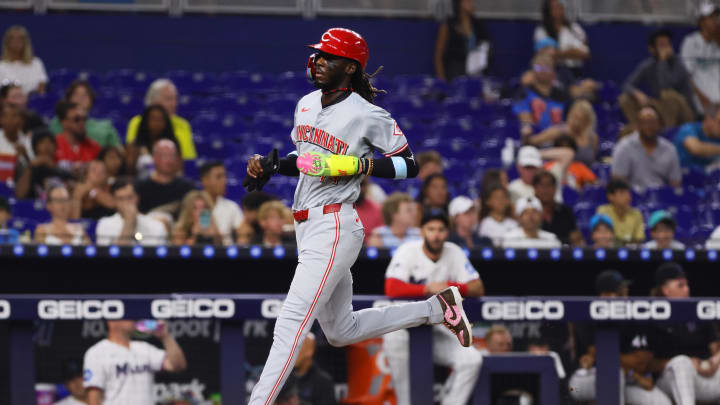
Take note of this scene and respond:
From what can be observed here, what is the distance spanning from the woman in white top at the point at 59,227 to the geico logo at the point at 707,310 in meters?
3.55

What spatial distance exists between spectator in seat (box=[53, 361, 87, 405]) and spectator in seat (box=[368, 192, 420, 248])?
90.7 inches

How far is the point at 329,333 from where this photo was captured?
4.90 meters

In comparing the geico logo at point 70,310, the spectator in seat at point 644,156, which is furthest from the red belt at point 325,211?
the spectator in seat at point 644,156

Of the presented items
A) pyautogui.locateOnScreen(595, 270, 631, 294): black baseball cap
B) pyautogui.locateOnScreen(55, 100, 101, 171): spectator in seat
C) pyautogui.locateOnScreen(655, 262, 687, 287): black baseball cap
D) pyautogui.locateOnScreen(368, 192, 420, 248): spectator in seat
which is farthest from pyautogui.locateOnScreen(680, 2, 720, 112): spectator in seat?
pyautogui.locateOnScreen(55, 100, 101, 171): spectator in seat

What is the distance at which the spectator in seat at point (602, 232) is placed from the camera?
7.48 m

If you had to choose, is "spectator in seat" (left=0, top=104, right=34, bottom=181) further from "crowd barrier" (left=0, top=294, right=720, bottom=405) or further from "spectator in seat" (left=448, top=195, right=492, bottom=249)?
"crowd barrier" (left=0, top=294, right=720, bottom=405)

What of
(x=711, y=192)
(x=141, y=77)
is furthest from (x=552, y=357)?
(x=141, y=77)

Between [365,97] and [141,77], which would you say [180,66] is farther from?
[365,97]

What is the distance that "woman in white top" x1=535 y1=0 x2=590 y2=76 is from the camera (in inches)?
455

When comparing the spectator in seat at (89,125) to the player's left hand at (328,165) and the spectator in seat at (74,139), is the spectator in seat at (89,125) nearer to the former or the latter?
the spectator in seat at (74,139)

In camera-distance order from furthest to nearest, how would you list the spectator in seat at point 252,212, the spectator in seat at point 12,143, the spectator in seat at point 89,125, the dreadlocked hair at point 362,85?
the spectator in seat at point 89,125 < the spectator in seat at point 12,143 < the spectator in seat at point 252,212 < the dreadlocked hair at point 362,85

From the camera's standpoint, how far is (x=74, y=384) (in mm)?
5730

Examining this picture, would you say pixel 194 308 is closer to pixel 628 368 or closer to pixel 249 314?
pixel 249 314

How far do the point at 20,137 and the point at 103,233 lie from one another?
2121 millimetres
